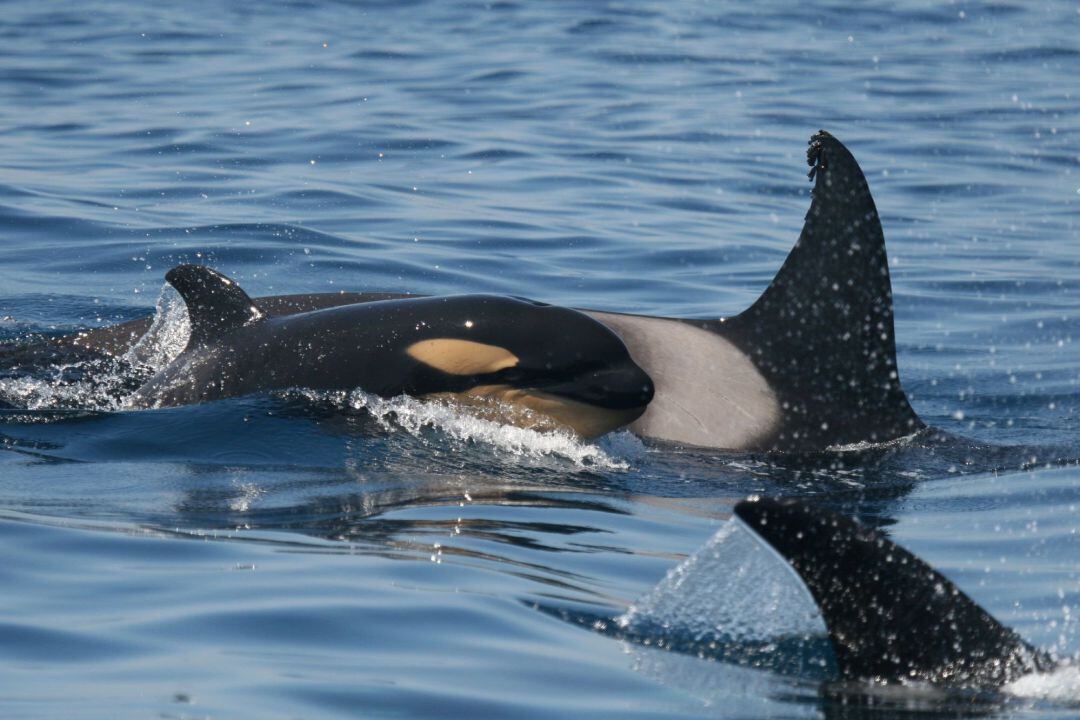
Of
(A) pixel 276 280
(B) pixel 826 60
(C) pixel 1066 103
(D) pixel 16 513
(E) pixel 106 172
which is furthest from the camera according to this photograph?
(B) pixel 826 60

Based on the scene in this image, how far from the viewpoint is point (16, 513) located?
643cm

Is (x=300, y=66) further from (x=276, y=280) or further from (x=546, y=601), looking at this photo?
(x=546, y=601)

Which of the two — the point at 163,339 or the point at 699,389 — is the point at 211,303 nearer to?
the point at 163,339

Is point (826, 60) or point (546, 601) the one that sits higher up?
point (826, 60)

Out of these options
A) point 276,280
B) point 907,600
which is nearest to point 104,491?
point 907,600

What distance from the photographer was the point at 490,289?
1335 centimetres

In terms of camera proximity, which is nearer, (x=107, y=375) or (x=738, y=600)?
(x=738, y=600)

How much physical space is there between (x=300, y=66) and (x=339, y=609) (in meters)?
20.9

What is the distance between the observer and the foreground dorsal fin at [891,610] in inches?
171

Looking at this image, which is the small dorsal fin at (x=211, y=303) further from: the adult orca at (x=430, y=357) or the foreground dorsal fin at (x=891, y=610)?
the foreground dorsal fin at (x=891, y=610)

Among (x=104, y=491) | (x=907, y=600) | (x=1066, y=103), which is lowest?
(x=104, y=491)

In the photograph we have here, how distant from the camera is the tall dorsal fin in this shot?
8836 mm

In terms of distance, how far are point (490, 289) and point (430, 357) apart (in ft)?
17.8

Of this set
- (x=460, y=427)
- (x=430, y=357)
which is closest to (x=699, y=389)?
(x=460, y=427)
